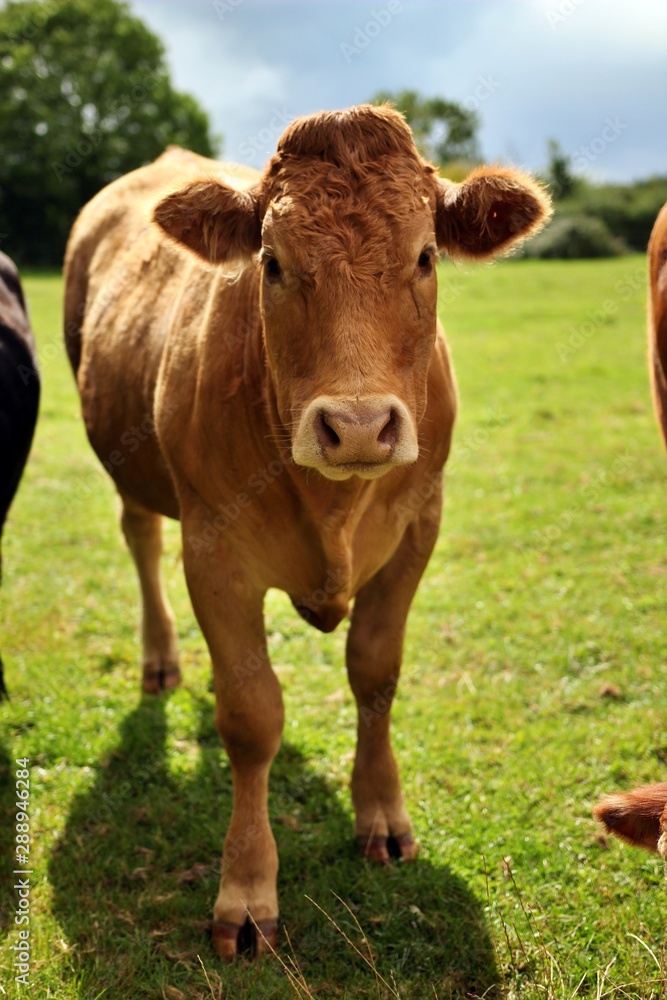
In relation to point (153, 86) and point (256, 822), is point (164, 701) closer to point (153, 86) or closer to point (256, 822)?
point (256, 822)

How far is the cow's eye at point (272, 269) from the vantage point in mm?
2703

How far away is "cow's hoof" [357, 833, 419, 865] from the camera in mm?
3531

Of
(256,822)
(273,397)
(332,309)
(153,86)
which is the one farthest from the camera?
(153,86)

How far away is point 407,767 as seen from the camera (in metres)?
4.12

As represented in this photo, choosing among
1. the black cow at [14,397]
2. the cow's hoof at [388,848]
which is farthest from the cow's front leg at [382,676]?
the black cow at [14,397]

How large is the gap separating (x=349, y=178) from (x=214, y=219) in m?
0.54

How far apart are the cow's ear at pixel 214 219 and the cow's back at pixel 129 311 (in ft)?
1.44

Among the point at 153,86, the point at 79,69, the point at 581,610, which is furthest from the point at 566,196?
the point at 581,610

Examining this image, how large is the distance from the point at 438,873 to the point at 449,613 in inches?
92.5

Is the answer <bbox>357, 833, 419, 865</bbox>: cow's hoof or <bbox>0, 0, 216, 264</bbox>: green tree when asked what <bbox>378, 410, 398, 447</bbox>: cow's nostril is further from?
<bbox>0, 0, 216, 264</bbox>: green tree

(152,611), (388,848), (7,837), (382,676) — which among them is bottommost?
(7,837)

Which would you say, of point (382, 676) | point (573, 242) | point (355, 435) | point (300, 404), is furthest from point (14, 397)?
point (573, 242)

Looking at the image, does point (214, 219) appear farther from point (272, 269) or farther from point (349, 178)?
point (349, 178)

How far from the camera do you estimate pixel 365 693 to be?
11.9 ft
